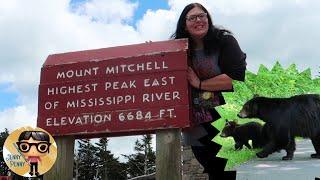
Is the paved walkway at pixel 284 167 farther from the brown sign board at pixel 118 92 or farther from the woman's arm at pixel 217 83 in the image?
the brown sign board at pixel 118 92

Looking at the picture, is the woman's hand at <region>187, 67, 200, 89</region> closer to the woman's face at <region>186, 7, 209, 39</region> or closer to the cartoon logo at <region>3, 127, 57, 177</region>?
the woman's face at <region>186, 7, 209, 39</region>

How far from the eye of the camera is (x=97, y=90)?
456cm

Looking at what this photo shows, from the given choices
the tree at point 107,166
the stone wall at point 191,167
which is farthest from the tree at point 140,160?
the stone wall at point 191,167

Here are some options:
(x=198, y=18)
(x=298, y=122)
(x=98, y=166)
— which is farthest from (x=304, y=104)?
(x=98, y=166)

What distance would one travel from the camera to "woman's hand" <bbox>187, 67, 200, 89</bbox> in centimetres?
460

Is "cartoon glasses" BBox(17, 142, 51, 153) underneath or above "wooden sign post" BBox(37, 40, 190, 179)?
underneath

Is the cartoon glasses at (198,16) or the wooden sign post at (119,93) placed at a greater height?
the cartoon glasses at (198,16)

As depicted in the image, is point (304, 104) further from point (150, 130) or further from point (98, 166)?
point (98, 166)

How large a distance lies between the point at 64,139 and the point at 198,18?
5.30 ft

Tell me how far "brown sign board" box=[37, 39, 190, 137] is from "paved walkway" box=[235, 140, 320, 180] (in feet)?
4.64

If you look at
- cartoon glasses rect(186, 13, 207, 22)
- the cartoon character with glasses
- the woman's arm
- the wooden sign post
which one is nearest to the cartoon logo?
the cartoon character with glasses

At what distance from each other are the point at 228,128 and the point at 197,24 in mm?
1262

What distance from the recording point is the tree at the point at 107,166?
144 ft

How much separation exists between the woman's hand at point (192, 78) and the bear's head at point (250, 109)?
47.7 inches
